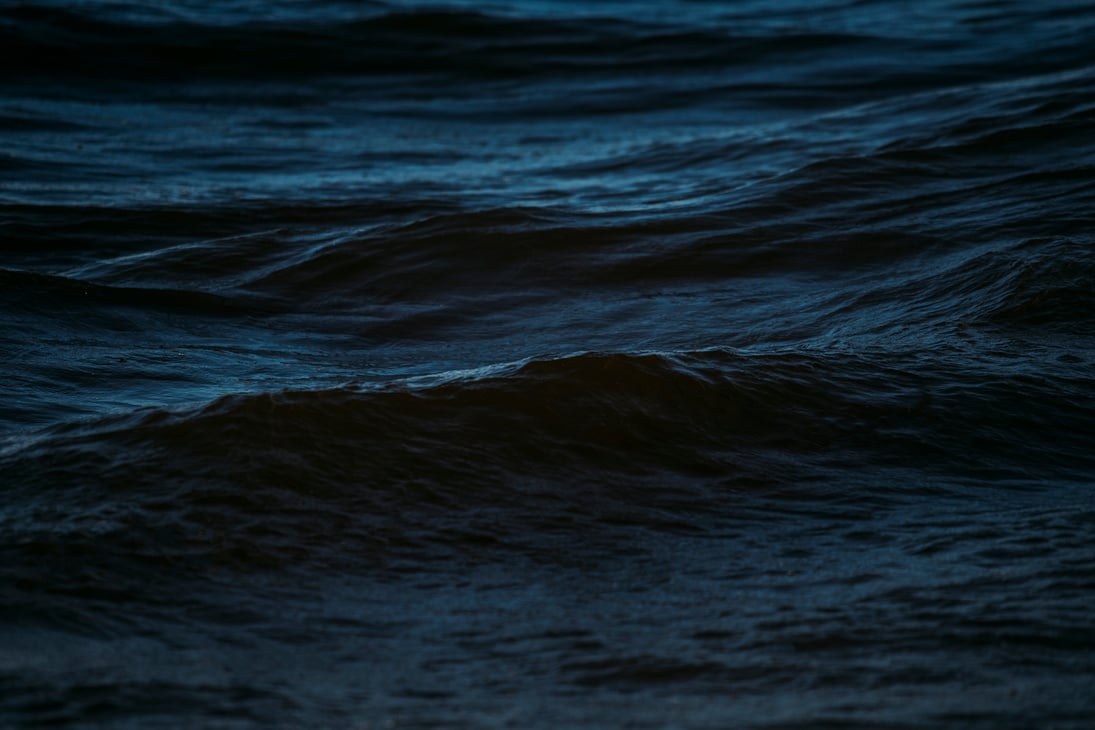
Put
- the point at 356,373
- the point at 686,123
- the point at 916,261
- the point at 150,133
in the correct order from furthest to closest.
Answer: the point at 686,123 → the point at 150,133 → the point at 916,261 → the point at 356,373

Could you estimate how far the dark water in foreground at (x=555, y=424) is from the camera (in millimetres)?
3021

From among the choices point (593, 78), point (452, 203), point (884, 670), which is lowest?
point (884, 670)

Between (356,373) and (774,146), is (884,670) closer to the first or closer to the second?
(356,373)

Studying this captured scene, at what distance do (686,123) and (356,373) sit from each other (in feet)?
22.3

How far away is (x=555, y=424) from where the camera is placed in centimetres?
465

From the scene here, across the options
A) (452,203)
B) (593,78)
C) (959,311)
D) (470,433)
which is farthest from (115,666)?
(593,78)

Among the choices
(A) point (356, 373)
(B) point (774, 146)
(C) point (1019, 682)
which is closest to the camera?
(C) point (1019, 682)

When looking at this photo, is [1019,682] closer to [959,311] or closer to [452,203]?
[959,311]

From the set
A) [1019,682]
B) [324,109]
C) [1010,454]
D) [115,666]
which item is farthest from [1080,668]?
[324,109]

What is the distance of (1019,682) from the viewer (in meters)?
2.86

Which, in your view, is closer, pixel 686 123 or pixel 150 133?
pixel 150 133

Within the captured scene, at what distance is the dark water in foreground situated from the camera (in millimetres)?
3021

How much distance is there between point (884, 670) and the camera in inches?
116

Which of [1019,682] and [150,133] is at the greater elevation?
[150,133]
